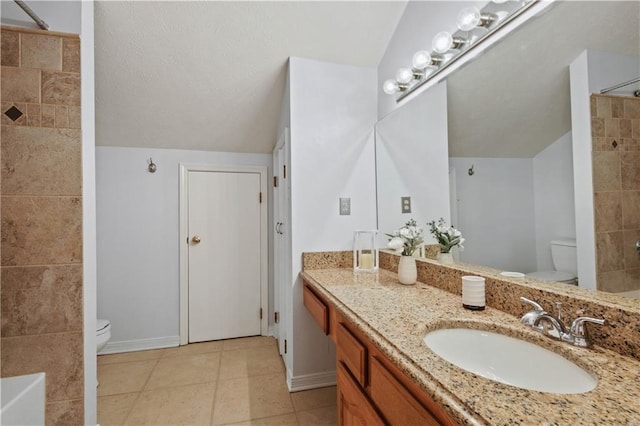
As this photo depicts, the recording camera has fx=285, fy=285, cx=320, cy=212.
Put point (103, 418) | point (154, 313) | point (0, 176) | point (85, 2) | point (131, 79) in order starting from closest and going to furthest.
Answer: point (0, 176)
point (85, 2)
point (103, 418)
point (131, 79)
point (154, 313)

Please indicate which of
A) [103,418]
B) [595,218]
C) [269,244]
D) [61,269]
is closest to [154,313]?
[103,418]

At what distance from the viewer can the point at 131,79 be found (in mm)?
1960

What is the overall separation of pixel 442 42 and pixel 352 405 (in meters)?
1.69

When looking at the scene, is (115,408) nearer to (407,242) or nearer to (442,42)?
(407,242)

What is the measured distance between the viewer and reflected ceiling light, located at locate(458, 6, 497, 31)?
124 cm

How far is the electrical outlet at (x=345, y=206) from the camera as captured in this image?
203 centimetres

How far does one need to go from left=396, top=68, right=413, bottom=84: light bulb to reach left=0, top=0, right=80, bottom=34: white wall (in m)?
1.72

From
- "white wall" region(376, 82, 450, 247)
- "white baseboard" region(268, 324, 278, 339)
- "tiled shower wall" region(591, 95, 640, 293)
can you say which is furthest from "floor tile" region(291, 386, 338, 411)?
"tiled shower wall" region(591, 95, 640, 293)

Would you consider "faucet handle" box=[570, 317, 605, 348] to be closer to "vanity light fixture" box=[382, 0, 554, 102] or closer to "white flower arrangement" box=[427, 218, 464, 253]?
"white flower arrangement" box=[427, 218, 464, 253]

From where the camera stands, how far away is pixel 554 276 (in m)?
0.96

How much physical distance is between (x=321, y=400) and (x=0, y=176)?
6.80ft

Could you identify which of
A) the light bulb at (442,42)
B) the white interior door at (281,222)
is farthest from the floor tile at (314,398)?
the light bulb at (442,42)

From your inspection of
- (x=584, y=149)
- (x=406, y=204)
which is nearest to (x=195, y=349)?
(x=406, y=204)

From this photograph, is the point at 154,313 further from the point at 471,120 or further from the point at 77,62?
the point at 471,120
